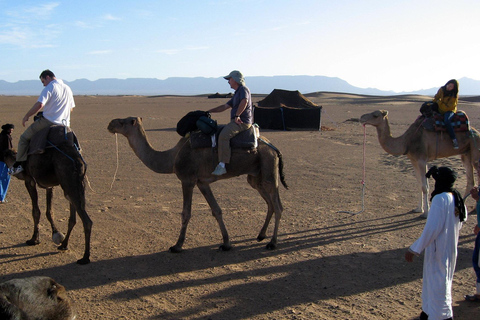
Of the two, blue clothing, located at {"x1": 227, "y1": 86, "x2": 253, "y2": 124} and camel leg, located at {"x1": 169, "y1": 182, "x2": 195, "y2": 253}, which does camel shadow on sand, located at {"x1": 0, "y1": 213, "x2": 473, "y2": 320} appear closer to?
camel leg, located at {"x1": 169, "y1": 182, "x2": 195, "y2": 253}

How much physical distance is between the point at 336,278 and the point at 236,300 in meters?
1.54

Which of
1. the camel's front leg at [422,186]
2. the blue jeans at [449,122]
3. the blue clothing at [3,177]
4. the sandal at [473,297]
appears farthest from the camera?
the blue jeans at [449,122]

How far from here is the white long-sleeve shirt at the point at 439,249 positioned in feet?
14.8

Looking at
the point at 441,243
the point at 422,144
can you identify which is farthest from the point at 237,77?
the point at 422,144

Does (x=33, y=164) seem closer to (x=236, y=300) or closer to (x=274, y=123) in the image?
(x=236, y=300)

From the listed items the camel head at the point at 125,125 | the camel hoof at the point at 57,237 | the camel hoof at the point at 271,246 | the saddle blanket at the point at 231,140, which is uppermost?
the camel head at the point at 125,125

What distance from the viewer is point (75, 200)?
22.3ft

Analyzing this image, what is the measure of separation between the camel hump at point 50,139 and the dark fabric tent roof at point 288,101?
19.8m

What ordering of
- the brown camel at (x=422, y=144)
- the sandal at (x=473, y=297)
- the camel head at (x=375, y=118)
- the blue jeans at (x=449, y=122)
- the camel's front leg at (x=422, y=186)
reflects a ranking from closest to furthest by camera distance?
1. the sandal at (x=473, y=297)
2. the camel's front leg at (x=422, y=186)
3. the blue jeans at (x=449, y=122)
4. the brown camel at (x=422, y=144)
5. the camel head at (x=375, y=118)

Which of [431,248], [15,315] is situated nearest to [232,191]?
[431,248]

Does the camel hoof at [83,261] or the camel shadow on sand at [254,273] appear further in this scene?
the camel hoof at [83,261]

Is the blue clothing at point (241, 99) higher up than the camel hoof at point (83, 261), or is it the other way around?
the blue clothing at point (241, 99)

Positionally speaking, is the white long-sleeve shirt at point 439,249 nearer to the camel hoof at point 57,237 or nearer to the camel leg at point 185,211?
→ the camel leg at point 185,211

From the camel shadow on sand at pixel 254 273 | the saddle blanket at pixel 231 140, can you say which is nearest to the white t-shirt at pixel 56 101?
the saddle blanket at pixel 231 140
